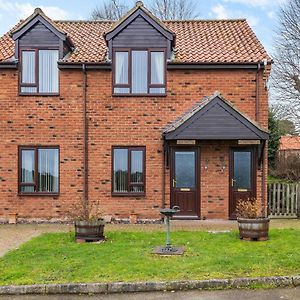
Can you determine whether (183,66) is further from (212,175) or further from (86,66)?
(212,175)

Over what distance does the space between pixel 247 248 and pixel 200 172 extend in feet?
17.7

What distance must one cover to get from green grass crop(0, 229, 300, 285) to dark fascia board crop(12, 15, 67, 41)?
23.3 feet

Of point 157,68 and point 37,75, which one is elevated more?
point 157,68

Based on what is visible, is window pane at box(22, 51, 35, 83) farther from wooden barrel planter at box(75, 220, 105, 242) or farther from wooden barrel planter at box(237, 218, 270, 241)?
wooden barrel planter at box(237, 218, 270, 241)

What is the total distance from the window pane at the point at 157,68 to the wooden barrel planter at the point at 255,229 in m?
6.28

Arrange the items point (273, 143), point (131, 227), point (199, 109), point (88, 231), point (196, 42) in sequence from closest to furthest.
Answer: point (88, 231) < point (131, 227) < point (199, 109) < point (196, 42) < point (273, 143)

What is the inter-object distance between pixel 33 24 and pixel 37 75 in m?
1.71

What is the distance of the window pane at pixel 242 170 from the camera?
52.6 ft

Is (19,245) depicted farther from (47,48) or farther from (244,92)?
(244,92)

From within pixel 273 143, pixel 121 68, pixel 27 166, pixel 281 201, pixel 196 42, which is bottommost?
pixel 281 201

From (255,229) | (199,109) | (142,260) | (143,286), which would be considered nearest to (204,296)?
(143,286)

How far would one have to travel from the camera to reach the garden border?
7730 mm

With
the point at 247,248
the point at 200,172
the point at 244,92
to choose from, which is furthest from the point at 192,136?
the point at 247,248

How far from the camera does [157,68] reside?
52.9 feet
